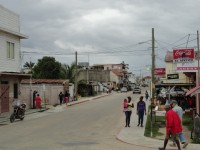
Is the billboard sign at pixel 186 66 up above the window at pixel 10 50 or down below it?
below

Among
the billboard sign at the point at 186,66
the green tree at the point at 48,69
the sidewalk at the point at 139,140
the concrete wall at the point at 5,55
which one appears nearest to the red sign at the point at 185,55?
the billboard sign at the point at 186,66

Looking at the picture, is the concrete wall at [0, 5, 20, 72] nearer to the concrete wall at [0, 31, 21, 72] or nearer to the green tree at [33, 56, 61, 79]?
the concrete wall at [0, 31, 21, 72]

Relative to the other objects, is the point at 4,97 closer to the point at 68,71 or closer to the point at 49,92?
the point at 49,92

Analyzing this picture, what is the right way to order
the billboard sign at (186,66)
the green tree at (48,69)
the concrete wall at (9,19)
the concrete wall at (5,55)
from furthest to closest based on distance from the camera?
1. the green tree at (48,69)
2. the concrete wall at (9,19)
3. the concrete wall at (5,55)
4. the billboard sign at (186,66)

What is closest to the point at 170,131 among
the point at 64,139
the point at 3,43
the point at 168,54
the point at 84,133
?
the point at 64,139

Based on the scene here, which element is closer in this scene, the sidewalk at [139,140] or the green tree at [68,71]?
the sidewalk at [139,140]

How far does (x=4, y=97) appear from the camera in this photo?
30641 millimetres

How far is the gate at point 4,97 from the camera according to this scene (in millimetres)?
30234

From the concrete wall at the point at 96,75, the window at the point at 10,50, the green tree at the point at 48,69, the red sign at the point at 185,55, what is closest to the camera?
the red sign at the point at 185,55

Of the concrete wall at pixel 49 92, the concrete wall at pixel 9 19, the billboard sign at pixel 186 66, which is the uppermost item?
the concrete wall at pixel 9 19

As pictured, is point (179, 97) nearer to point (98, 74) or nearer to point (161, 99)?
point (161, 99)

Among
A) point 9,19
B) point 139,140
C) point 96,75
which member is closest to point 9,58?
point 9,19

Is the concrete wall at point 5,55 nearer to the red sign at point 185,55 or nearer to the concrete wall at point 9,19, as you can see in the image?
the concrete wall at point 9,19

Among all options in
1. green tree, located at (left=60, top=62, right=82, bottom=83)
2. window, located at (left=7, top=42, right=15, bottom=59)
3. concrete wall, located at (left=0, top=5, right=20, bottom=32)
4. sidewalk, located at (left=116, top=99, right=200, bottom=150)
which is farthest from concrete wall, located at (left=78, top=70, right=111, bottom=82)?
sidewalk, located at (left=116, top=99, right=200, bottom=150)
